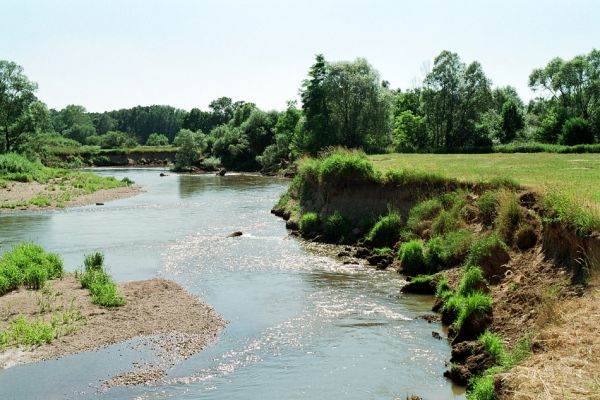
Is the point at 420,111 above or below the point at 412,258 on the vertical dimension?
above

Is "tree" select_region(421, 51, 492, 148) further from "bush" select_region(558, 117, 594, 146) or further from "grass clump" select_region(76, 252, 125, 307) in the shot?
"grass clump" select_region(76, 252, 125, 307)

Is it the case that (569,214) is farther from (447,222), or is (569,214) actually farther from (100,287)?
(100,287)

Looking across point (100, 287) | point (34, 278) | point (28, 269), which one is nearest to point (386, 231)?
point (100, 287)

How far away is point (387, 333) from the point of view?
16250mm

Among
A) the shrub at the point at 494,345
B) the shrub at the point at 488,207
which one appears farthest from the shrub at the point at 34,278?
the shrub at the point at 488,207

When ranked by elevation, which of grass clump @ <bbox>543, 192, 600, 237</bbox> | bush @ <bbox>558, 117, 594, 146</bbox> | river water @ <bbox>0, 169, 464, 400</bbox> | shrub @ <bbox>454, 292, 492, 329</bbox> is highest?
bush @ <bbox>558, 117, 594, 146</bbox>

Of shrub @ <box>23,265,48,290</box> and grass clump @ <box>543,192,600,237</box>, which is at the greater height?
grass clump @ <box>543,192,600,237</box>

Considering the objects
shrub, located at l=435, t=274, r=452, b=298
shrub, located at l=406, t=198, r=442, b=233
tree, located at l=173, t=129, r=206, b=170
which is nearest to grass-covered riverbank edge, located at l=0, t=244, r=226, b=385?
shrub, located at l=435, t=274, r=452, b=298

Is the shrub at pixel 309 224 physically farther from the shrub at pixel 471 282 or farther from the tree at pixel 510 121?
the tree at pixel 510 121

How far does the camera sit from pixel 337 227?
30672 mm

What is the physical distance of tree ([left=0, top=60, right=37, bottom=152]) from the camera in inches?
3098

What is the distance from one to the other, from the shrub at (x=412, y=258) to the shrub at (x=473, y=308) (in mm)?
6473

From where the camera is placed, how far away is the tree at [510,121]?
71875 millimetres

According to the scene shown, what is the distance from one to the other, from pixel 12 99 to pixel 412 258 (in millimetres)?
75108
